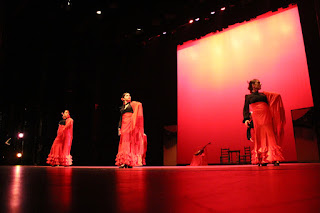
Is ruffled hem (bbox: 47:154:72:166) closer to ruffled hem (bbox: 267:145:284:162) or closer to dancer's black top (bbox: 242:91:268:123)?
dancer's black top (bbox: 242:91:268:123)

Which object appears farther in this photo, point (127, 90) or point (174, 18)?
point (127, 90)

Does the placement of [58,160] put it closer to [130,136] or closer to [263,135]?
[130,136]

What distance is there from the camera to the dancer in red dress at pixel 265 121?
5.20 m

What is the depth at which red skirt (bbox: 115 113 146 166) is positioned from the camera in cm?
520

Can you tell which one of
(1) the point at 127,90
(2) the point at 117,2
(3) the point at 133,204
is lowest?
(3) the point at 133,204

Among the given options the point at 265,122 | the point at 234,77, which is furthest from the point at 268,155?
the point at 234,77

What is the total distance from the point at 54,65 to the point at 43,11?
253 cm

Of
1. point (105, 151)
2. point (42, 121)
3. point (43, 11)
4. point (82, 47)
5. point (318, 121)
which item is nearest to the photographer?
point (43, 11)

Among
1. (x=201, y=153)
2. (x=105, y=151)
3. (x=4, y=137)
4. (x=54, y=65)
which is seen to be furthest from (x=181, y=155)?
(x=4, y=137)

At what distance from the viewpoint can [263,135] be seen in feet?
17.3

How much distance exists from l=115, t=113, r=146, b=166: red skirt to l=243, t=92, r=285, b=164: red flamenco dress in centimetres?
223

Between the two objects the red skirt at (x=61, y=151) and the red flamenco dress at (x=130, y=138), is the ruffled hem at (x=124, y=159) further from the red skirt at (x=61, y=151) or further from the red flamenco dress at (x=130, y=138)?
the red skirt at (x=61, y=151)

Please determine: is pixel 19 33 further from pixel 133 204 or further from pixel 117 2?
pixel 133 204

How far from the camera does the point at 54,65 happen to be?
29.9 ft
